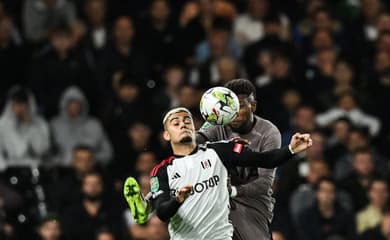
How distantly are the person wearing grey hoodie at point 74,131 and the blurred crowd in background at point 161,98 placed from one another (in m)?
0.02

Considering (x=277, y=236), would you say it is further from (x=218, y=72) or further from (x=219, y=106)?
(x=219, y=106)

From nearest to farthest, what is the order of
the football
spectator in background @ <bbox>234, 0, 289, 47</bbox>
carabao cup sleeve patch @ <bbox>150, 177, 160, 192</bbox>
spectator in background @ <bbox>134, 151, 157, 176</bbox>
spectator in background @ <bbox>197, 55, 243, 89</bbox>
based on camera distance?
carabao cup sleeve patch @ <bbox>150, 177, 160, 192</bbox> < the football < spectator in background @ <bbox>134, 151, 157, 176</bbox> < spectator in background @ <bbox>197, 55, 243, 89</bbox> < spectator in background @ <bbox>234, 0, 289, 47</bbox>

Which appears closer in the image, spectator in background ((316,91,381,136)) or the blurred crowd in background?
the blurred crowd in background

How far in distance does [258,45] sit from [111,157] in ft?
9.00

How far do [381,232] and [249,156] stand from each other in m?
5.55

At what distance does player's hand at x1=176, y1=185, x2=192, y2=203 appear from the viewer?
8.44 meters

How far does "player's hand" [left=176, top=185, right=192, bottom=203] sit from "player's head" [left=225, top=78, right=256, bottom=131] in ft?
3.97

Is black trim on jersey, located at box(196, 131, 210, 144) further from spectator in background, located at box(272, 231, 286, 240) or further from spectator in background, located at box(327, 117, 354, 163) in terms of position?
spectator in background, located at box(327, 117, 354, 163)

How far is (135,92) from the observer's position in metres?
15.3

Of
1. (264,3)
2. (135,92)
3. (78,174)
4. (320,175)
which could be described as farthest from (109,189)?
(264,3)

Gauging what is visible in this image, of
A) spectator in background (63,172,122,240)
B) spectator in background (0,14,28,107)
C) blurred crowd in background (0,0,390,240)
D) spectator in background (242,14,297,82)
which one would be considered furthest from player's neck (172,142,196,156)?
spectator in background (242,14,297,82)

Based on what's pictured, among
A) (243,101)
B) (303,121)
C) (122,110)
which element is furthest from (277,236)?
(243,101)

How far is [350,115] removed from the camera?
15.9 m

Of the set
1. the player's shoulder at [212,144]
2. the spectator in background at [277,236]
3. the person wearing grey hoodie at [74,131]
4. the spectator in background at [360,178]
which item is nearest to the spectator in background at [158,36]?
the person wearing grey hoodie at [74,131]
